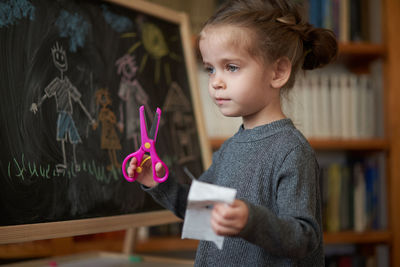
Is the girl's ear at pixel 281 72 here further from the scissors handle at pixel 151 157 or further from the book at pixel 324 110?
the book at pixel 324 110

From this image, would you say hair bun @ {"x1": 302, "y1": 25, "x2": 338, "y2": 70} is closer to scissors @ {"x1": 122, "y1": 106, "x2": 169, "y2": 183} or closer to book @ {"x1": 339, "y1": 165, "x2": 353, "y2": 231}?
scissors @ {"x1": 122, "y1": 106, "x2": 169, "y2": 183}

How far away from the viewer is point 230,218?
2.46 feet

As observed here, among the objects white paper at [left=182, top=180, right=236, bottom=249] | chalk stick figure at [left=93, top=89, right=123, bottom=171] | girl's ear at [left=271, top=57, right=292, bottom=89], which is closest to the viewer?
white paper at [left=182, top=180, right=236, bottom=249]

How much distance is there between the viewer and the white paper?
2.43 feet

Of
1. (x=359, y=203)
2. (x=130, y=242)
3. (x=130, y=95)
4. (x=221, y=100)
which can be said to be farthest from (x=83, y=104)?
(x=359, y=203)

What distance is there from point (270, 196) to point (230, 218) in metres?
0.23

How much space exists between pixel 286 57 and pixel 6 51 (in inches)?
26.3

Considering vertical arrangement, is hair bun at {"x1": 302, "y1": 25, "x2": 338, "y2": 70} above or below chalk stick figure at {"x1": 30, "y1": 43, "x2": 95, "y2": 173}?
above

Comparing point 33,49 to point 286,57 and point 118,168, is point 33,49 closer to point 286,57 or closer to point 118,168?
point 118,168

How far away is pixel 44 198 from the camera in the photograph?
109 centimetres

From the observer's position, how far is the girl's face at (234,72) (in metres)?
0.98

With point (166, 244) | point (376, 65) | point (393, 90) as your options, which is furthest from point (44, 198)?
point (376, 65)

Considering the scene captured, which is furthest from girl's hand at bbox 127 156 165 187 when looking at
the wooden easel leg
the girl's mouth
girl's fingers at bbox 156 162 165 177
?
the wooden easel leg

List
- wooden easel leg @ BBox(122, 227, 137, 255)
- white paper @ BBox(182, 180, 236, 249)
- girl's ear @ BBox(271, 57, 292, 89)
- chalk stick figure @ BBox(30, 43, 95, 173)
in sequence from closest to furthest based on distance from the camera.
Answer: white paper @ BBox(182, 180, 236, 249) < girl's ear @ BBox(271, 57, 292, 89) < chalk stick figure @ BBox(30, 43, 95, 173) < wooden easel leg @ BBox(122, 227, 137, 255)
